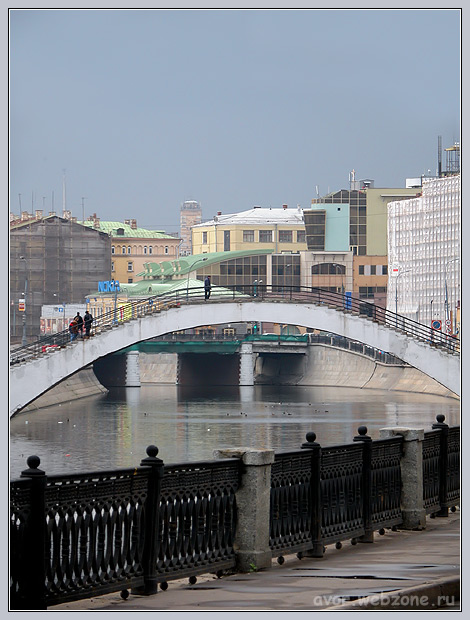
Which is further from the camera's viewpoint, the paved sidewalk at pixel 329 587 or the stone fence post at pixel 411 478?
the stone fence post at pixel 411 478

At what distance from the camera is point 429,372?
51781 millimetres

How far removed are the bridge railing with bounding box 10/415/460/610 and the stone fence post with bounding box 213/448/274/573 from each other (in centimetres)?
2

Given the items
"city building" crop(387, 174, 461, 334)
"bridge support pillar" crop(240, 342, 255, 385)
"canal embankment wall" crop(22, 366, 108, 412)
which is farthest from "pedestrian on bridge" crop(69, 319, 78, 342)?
"bridge support pillar" crop(240, 342, 255, 385)

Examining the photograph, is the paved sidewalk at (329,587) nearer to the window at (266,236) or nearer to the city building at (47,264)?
the city building at (47,264)

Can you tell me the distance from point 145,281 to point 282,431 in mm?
76348

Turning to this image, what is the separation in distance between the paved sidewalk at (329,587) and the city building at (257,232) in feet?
404

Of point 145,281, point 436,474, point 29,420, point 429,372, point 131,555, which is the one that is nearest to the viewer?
point 131,555

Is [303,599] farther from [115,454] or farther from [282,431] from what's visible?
[282,431]

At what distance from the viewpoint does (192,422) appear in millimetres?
57500

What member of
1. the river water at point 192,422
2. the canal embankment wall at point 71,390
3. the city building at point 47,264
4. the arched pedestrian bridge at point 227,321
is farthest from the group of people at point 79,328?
the city building at point 47,264

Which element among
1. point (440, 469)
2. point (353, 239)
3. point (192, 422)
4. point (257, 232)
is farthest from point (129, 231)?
point (440, 469)

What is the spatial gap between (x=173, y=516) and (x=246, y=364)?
92594mm

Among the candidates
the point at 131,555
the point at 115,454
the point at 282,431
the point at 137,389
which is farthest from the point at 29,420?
the point at 131,555

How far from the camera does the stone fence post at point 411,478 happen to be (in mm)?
13102
